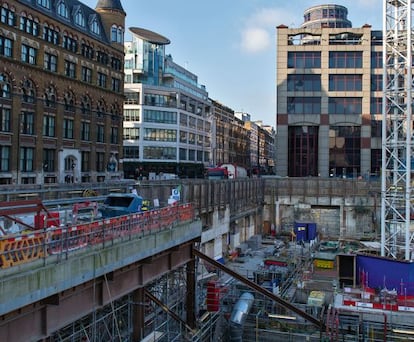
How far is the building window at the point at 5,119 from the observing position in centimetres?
4241

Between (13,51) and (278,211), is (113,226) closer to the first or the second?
(13,51)

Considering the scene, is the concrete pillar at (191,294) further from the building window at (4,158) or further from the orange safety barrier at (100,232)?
the building window at (4,158)

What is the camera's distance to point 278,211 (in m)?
59.0

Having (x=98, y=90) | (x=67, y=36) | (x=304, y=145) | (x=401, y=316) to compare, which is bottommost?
(x=401, y=316)

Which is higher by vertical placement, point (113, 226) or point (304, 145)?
point (304, 145)

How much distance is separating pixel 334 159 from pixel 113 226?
194ft

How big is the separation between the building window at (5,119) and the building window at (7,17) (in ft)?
25.3

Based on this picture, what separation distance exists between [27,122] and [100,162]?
14.4 metres

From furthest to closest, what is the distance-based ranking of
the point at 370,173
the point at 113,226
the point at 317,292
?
the point at 370,173 < the point at 317,292 < the point at 113,226

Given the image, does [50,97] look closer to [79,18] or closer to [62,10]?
[62,10]

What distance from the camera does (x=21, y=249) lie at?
11.1 meters

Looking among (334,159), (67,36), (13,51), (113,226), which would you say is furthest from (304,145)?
(113,226)

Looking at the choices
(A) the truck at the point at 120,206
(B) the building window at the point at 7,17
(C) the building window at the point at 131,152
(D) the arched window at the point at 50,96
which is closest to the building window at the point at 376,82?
(C) the building window at the point at 131,152

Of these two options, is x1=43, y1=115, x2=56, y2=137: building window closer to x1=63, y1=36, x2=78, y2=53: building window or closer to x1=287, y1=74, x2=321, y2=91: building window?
x1=63, y1=36, x2=78, y2=53: building window
